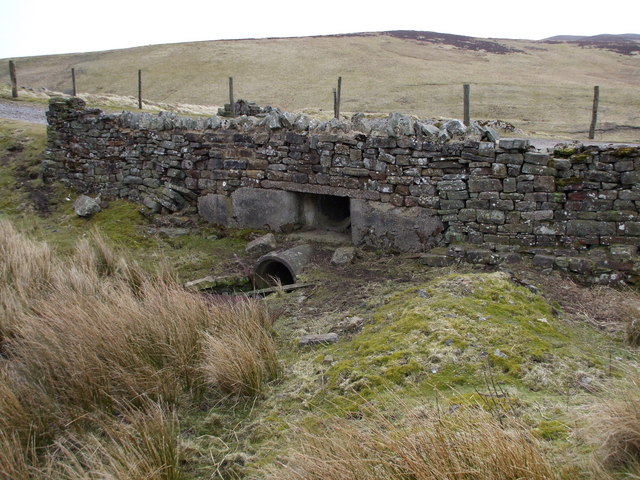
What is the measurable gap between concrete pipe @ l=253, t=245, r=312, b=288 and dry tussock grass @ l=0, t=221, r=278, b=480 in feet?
6.32

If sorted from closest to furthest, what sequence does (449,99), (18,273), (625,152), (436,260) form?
(625,152) → (18,273) → (436,260) → (449,99)

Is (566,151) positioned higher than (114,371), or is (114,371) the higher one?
(566,151)

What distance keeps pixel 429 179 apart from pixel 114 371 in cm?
457

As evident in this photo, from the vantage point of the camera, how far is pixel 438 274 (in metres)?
6.76

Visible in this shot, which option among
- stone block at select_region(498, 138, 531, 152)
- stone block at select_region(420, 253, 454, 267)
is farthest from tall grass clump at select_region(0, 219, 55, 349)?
stone block at select_region(498, 138, 531, 152)

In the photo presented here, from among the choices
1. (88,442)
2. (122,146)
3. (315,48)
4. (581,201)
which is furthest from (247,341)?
(315,48)

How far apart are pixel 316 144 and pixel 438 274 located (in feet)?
8.64

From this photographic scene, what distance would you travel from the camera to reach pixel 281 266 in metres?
8.25

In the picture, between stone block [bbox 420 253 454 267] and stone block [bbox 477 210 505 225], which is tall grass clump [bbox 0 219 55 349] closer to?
stone block [bbox 420 253 454 267]

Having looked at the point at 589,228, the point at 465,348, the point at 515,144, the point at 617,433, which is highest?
the point at 515,144

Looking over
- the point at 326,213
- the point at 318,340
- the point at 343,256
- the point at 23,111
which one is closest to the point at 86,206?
the point at 326,213

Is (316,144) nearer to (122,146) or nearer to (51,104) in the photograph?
(122,146)

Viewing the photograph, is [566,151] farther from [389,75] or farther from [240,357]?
[389,75]

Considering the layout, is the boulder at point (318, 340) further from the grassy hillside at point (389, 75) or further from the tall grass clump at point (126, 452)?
the grassy hillside at point (389, 75)
